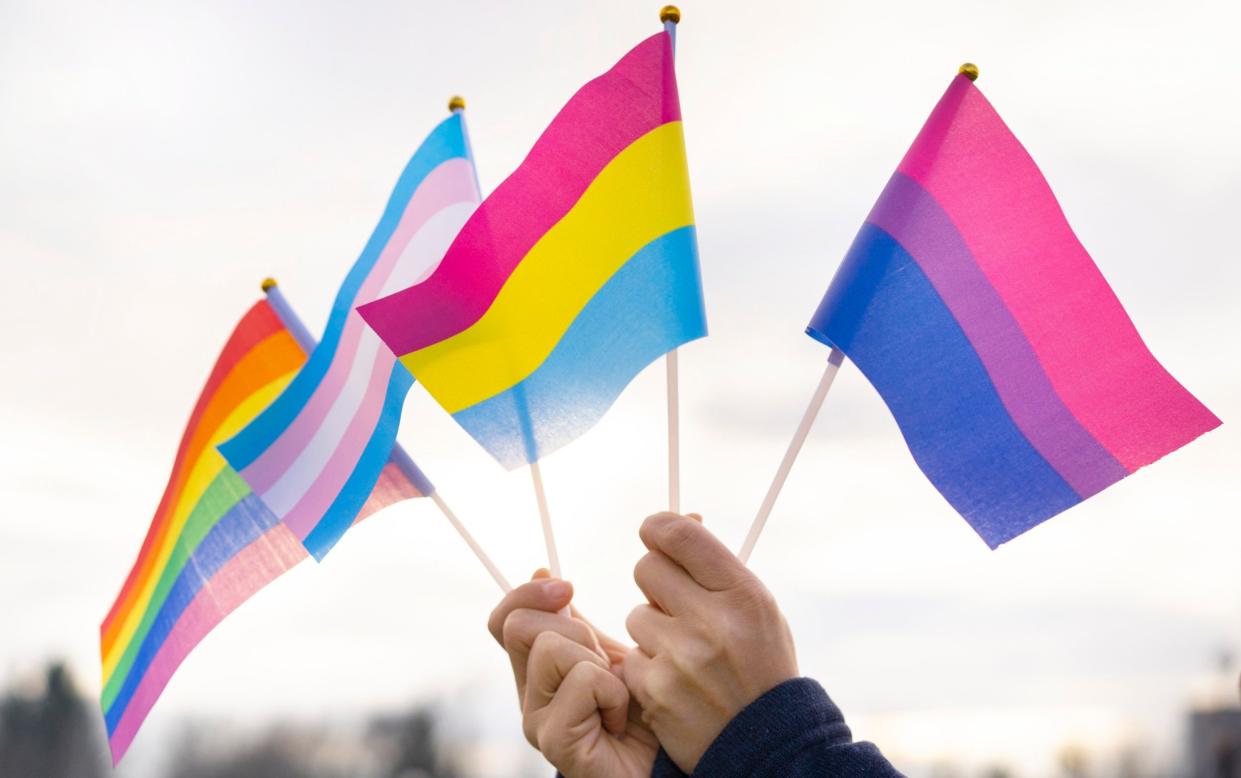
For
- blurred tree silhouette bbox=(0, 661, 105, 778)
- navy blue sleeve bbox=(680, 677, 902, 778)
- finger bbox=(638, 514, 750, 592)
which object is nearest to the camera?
navy blue sleeve bbox=(680, 677, 902, 778)

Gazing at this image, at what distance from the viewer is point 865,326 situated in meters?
2.33

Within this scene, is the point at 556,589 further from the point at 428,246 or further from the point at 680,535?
the point at 428,246

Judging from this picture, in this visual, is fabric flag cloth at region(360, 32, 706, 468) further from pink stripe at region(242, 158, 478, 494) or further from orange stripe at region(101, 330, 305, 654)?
orange stripe at region(101, 330, 305, 654)

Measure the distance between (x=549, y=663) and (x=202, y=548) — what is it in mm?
1570

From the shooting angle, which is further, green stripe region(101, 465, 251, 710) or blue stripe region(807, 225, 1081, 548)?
green stripe region(101, 465, 251, 710)

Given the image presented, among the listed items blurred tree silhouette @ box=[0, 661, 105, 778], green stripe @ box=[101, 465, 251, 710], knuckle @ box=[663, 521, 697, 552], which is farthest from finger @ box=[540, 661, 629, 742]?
blurred tree silhouette @ box=[0, 661, 105, 778]

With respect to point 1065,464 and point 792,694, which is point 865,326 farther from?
point 792,694

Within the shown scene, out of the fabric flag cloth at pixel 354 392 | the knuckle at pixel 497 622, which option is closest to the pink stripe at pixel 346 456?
the fabric flag cloth at pixel 354 392

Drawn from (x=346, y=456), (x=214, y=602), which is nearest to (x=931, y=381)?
(x=346, y=456)

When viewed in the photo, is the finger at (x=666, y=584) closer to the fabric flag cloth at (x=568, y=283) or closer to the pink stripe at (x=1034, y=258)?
the fabric flag cloth at (x=568, y=283)

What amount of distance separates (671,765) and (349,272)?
5.46 ft

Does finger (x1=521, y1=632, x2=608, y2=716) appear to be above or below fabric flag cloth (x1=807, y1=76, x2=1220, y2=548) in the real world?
below

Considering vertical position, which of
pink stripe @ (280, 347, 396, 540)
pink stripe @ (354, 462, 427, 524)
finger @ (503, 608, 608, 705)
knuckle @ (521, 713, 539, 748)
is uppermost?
pink stripe @ (280, 347, 396, 540)

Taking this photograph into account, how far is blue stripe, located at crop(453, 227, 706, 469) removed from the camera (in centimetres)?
238
